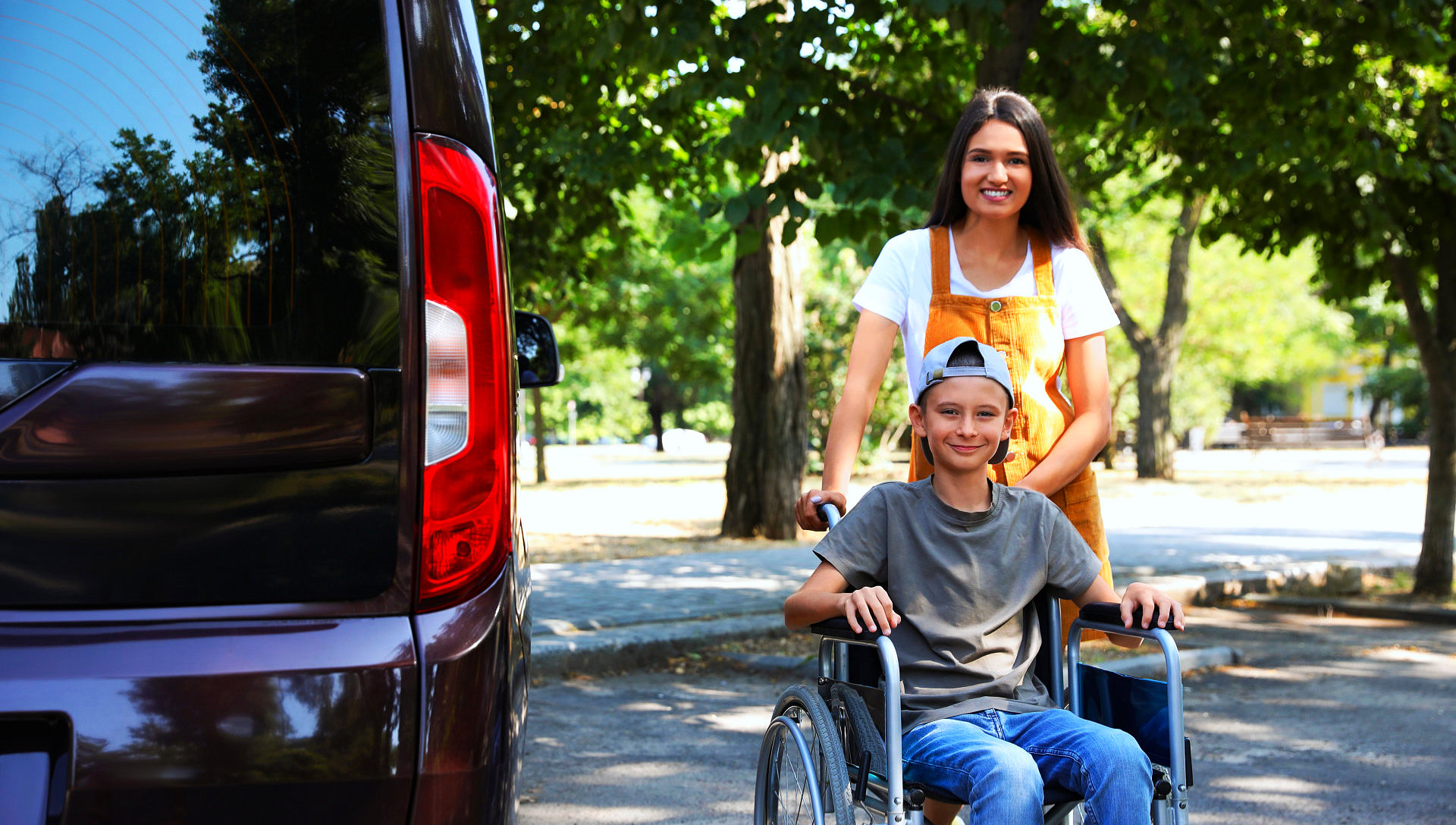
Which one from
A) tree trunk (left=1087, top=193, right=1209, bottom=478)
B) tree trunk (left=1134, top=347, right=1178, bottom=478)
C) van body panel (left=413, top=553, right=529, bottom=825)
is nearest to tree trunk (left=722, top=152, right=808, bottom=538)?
van body panel (left=413, top=553, right=529, bottom=825)

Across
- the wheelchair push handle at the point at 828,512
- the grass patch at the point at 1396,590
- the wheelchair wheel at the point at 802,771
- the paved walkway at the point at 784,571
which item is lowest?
the grass patch at the point at 1396,590

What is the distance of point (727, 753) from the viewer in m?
5.06

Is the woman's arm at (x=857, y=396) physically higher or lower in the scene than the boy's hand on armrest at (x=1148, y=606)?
higher

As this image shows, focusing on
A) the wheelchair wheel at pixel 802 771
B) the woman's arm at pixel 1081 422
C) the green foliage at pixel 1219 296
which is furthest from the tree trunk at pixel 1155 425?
the wheelchair wheel at pixel 802 771

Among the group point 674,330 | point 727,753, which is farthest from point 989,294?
point 674,330

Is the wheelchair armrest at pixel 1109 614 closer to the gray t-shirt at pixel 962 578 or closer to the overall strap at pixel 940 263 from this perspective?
the gray t-shirt at pixel 962 578

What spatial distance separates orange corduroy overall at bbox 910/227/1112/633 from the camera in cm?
280

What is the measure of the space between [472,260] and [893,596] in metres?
1.06

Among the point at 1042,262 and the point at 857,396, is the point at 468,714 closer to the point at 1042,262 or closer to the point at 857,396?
the point at 857,396

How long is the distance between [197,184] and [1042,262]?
1.77 metres

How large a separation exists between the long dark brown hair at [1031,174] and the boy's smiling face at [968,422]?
0.53 meters

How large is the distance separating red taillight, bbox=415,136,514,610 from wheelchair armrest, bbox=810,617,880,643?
69 centimetres

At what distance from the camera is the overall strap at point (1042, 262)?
9.45 ft

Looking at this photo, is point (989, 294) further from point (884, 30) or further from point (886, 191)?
point (884, 30)
